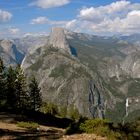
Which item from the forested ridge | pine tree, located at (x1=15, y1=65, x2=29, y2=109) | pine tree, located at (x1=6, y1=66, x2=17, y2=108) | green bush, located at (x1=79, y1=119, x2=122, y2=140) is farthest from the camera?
pine tree, located at (x1=15, y1=65, x2=29, y2=109)

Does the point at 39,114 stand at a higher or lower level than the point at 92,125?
lower

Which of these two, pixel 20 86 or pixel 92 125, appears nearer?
pixel 92 125

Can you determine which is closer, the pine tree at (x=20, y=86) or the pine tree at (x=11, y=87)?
the pine tree at (x=11, y=87)

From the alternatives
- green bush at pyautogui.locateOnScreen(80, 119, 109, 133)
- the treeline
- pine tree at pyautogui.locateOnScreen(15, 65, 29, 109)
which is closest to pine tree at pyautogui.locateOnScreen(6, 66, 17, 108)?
the treeline

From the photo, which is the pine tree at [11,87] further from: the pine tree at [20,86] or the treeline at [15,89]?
the pine tree at [20,86]

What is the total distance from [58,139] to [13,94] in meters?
76.5

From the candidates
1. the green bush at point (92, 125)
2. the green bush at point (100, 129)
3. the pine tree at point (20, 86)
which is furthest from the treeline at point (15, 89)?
the green bush at point (100, 129)

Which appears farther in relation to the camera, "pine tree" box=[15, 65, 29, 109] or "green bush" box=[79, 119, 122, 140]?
"pine tree" box=[15, 65, 29, 109]

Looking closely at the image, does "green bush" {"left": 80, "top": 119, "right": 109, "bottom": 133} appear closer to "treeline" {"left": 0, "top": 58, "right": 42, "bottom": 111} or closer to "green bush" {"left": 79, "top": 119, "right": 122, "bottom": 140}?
"green bush" {"left": 79, "top": 119, "right": 122, "bottom": 140}

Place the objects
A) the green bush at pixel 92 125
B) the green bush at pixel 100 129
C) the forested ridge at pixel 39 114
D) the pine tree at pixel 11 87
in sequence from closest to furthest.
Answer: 1. the green bush at pixel 100 129
2. the forested ridge at pixel 39 114
3. the green bush at pixel 92 125
4. the pine tree at pixel 11 87

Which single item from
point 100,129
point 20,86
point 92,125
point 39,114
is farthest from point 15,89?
point 100,129

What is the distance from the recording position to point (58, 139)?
30484 mm

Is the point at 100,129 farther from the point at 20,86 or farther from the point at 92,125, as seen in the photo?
the point at 20,86

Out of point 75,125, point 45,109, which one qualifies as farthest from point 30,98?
point 75,125
